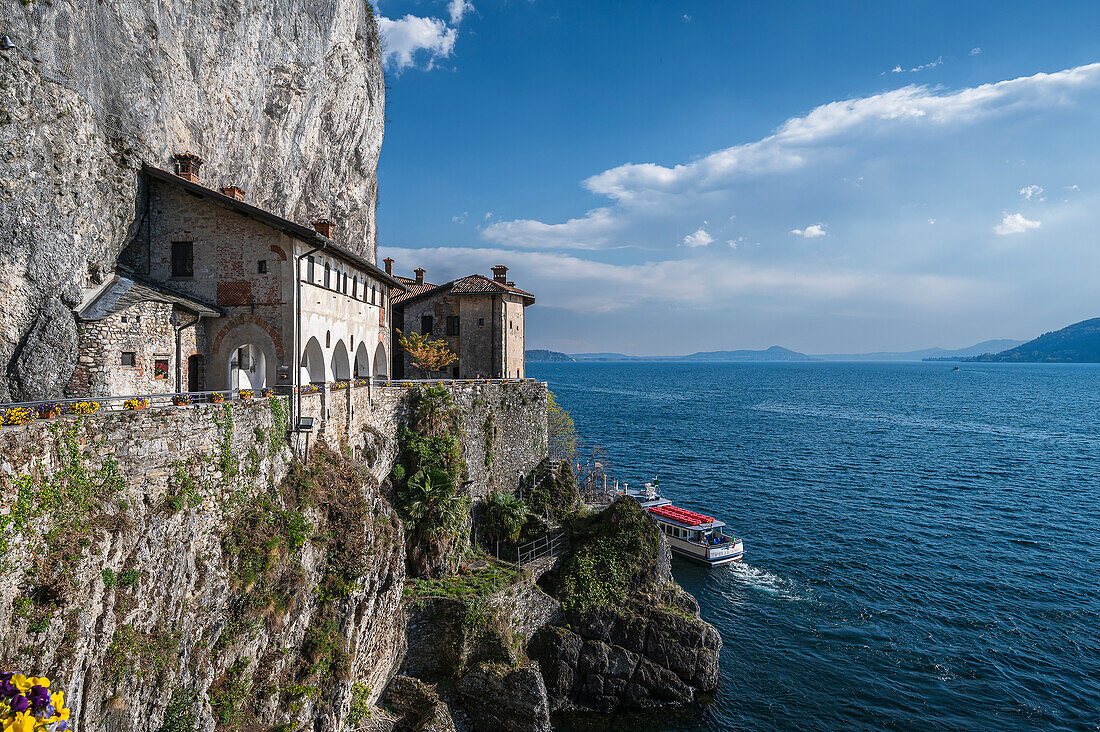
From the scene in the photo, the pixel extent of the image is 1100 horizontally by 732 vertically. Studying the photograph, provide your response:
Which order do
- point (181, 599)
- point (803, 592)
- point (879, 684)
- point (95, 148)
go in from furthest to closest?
point (803, 592)
point (879, 684)
point (95, 148)
point (181, 599)

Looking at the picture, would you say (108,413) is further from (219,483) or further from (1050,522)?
(1050,522)

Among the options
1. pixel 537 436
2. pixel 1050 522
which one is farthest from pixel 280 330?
pixel 1050 522

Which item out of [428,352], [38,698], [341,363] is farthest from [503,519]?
[38,698]

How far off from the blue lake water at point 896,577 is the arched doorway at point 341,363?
22.5 meters

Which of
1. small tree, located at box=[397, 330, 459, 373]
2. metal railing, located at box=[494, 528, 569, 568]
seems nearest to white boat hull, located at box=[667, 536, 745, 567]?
metal railing, located at box=[494, 528, 569, 568]

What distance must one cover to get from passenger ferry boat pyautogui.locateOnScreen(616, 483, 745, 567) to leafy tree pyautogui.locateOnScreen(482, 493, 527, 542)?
10.6 m

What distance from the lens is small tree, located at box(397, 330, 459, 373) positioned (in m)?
39.8

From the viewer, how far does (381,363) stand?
39.2m

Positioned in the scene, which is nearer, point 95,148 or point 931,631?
point 95,148

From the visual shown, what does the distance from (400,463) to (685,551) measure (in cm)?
2341

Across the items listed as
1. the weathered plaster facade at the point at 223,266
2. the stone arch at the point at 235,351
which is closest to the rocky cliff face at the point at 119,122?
the weathered plaster facade at the point at 223,266

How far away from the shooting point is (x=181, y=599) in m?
14.2

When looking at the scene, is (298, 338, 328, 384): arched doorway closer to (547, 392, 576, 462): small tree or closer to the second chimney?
the second chimney

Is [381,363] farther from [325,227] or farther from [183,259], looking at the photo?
[183,259]
